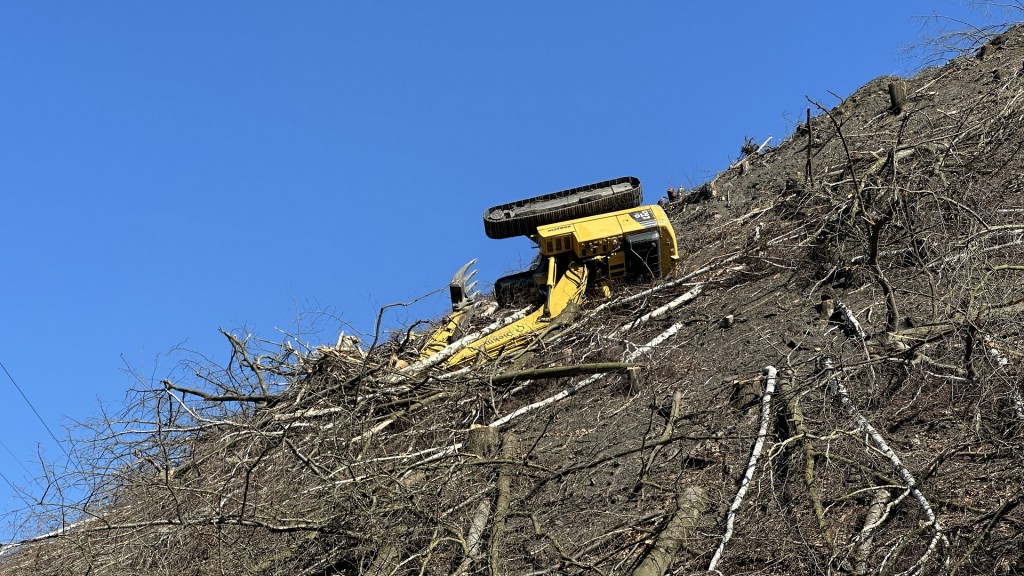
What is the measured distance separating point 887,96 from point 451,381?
30.0 feet

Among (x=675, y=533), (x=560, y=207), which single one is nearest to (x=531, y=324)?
(x=560, y=207)

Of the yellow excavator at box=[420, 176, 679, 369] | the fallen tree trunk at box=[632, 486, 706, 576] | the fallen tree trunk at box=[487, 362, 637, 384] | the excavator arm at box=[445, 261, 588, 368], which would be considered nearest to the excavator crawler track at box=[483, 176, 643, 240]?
the yellow excavator at box=[420, 176, 679, 369]

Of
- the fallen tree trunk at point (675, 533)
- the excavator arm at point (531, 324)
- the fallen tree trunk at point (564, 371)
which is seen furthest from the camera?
the excavator arm at point (531, 324)

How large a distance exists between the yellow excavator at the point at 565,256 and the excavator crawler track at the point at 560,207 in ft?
0.04

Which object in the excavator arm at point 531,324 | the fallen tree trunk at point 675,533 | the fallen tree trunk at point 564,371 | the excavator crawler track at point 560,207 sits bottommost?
the fallen tree trunk at point 675,533

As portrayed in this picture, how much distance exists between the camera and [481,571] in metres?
7.05

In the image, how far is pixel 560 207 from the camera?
12625mm

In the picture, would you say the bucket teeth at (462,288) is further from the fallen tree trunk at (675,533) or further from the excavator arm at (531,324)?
the fallen tree trunk at (675,533)

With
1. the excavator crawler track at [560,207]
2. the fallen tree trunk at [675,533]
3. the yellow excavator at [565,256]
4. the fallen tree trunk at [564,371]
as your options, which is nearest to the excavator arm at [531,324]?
the yellow excavator at [565,256]

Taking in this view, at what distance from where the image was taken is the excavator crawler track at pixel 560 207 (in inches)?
495

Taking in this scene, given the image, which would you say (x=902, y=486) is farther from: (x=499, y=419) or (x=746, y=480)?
(x=499, y=419)

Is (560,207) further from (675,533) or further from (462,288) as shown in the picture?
(675,533)

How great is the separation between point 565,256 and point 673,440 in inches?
170

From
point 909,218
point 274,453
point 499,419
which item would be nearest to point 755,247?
point 909,218
